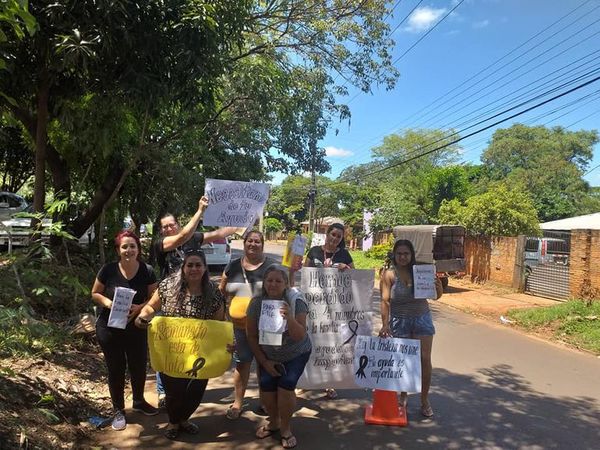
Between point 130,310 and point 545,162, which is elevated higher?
point 545,162

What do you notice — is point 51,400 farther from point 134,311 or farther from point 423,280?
point 423,280

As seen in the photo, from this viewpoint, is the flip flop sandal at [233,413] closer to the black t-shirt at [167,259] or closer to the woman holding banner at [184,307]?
the woman holding banner at [184,307]

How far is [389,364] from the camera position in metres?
4.57

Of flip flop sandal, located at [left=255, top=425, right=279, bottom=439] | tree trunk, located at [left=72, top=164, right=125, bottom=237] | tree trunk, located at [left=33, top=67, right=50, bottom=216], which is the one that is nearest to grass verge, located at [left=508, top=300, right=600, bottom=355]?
flip flop sandal, located at [left=255, top=425, right=279, bottom=439]

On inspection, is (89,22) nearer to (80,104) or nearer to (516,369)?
(80,104)

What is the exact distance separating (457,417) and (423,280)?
4.44 feet

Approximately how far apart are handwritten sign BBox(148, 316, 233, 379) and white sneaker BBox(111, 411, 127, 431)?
0.64 metres

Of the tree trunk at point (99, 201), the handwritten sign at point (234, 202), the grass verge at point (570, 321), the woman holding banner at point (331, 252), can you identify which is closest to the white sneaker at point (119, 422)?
the handwritten sign at point (234, 202)

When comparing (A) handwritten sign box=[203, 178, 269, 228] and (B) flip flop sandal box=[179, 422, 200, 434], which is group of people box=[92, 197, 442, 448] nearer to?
(B) flip flop sandal box=[179, 422, 200, 434]

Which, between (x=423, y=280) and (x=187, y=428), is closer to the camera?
(x=187, y=428)

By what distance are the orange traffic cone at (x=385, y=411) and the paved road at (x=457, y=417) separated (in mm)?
90

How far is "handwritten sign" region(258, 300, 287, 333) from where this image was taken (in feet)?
12.5

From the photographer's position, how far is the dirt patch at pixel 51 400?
3.57 m

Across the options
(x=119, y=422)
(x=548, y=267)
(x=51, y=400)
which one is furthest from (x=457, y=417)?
(x=548, y=267)
